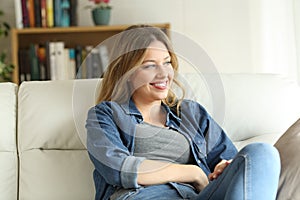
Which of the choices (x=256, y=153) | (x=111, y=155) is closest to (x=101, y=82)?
(x=111, y=155)

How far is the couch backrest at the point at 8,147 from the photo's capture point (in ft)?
7.13

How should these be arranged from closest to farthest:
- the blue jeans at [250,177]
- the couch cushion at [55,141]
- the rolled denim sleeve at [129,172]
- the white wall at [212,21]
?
1. the blue jeans at [250,177]
2. the rolled denim sleeve at [129,172]
3. the couch cushion at [55,141]
4. the white wall at [212,21]

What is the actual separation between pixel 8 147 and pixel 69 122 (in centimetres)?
24

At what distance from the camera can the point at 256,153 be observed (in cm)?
156

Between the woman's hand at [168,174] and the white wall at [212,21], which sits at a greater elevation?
the white wall at [212,21]

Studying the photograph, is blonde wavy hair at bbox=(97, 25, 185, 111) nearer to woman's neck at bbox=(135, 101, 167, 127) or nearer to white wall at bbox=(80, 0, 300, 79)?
woman's neck at bbox=(135, 101, 167, 127)

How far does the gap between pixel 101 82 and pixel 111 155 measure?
410mm

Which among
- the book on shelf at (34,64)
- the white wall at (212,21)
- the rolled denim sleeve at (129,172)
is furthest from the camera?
the white wall at (212,21)

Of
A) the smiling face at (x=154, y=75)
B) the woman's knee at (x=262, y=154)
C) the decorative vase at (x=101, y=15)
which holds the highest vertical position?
the decorative vase at (x=101, y=15)

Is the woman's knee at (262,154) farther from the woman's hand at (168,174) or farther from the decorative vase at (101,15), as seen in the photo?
the decorative vase at (101,15)

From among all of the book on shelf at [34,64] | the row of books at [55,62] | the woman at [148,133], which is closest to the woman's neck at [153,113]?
the woman at [148,133]

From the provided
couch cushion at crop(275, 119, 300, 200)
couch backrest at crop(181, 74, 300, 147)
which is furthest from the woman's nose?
couch cushion at crop(275, 119, 300, 200)

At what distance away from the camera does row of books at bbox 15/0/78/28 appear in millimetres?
3659

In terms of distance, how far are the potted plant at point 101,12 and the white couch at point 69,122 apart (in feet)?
4.68
